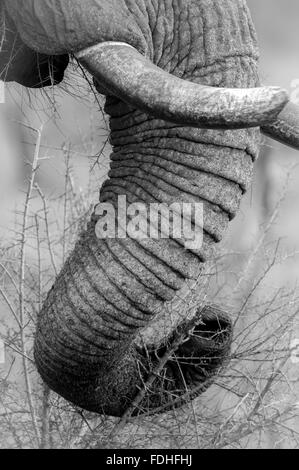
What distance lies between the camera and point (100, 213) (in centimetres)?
262

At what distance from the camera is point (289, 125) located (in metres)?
2.52

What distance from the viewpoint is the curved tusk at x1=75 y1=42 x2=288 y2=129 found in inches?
85.6

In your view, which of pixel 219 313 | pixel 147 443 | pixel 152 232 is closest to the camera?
pixel 152 232

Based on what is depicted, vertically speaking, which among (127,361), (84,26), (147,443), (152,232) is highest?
(84,26)

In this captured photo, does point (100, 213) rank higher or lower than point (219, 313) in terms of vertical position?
higher

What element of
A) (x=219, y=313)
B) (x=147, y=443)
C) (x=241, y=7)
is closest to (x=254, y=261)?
(x=147, y=443)

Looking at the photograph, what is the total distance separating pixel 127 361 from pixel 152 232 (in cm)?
39

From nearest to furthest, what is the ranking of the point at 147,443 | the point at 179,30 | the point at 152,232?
1. the point at 152,232
2. the point at 179,30
3. the point at 147,443

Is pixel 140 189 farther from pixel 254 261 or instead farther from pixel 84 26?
pixel 254 261

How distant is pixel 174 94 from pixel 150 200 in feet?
1.00
